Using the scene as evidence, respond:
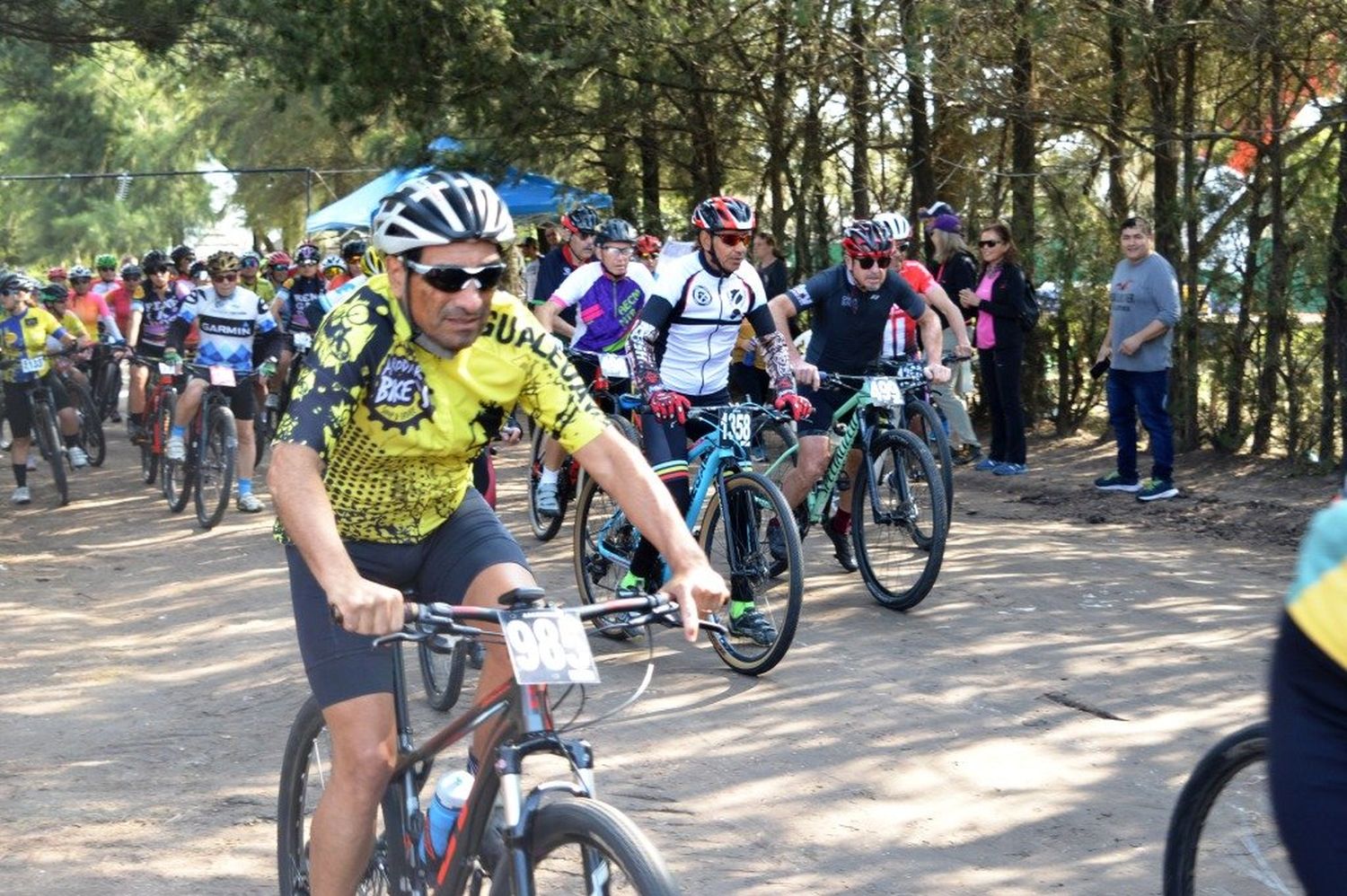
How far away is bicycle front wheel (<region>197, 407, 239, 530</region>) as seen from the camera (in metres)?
13.3

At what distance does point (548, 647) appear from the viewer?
3.37m

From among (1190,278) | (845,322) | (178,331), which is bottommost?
(845,322)

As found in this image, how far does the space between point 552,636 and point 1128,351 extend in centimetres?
1005

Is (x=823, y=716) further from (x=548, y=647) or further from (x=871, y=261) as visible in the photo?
(x=548, y=647)

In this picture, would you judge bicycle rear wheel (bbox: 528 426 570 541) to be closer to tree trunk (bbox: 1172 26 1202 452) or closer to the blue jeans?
the blue jeans

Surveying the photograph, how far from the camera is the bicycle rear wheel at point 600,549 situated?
347 inches

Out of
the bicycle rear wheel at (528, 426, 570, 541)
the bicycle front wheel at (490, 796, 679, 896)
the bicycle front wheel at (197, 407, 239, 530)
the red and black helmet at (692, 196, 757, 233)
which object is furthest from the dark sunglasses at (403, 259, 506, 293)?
the bicycle front wheel at (197, 407, 239, 530)

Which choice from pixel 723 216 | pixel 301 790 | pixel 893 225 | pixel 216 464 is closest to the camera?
pixel 301 790

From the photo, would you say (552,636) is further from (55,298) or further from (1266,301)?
(55,298)

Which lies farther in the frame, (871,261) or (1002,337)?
(1002,337)

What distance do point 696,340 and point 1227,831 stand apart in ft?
17.3

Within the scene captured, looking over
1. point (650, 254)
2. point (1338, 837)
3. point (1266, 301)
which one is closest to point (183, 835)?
point (1338, 837)

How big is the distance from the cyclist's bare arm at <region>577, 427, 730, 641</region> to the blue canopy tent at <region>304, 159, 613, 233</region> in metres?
11.2

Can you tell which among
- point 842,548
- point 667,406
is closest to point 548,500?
point 842,548
